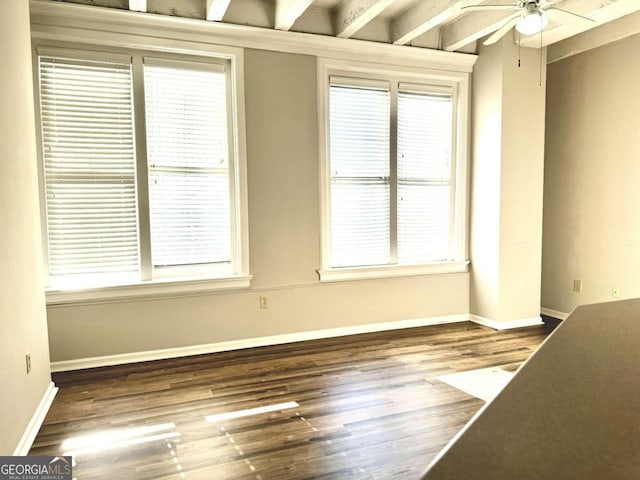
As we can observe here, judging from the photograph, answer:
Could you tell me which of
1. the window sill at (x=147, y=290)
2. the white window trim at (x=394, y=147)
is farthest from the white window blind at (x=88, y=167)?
the white window trim at (x=394, y=147)

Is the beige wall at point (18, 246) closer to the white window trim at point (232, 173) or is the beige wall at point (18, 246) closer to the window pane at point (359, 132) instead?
the white window trim at point (232, 173)

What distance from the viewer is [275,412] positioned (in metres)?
2.67

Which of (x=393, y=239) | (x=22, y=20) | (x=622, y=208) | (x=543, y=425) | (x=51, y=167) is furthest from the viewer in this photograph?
(x=393, y=239)

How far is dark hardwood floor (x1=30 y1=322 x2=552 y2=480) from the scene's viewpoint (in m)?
2.14

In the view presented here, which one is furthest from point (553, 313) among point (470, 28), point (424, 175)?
point (470, 28)

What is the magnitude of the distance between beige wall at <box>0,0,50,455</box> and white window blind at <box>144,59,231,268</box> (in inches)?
A: 37.0

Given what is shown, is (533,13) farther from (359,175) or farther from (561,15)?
(359,175)

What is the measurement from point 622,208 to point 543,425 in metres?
4.49

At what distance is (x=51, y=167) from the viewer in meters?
3.34

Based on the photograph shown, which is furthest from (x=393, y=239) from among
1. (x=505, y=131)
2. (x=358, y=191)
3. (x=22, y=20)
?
(x=22, y=20)

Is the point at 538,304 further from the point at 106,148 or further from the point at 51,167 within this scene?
the point at 51,167

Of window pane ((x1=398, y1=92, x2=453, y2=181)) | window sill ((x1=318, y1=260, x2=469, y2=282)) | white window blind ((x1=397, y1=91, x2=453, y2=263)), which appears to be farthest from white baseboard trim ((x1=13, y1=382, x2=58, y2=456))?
window pane ((x1=398, y1=92, x2=453, y2=181))

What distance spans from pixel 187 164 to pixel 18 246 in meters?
1.58

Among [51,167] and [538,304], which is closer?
[51,167]
